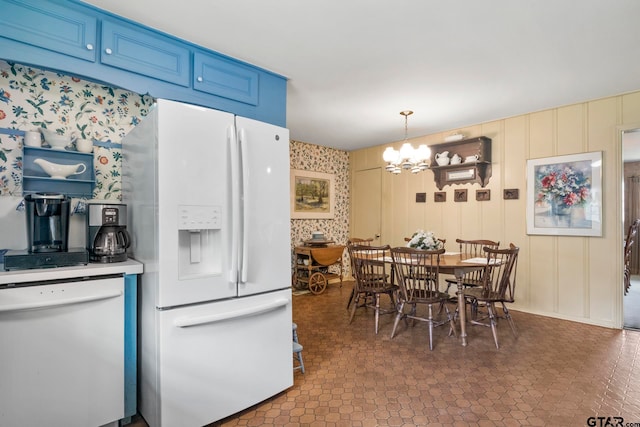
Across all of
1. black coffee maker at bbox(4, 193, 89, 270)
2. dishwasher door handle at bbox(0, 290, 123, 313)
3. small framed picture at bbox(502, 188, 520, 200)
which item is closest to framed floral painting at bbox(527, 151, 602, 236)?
small framed picture at bbox(502, 188, 520, 200)

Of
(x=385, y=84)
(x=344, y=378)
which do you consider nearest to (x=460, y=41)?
(x=385, y=84)

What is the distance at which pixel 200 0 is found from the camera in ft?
6.19

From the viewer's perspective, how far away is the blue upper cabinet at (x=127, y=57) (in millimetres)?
1727

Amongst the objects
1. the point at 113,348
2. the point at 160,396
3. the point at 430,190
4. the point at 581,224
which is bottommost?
the point at 160,396

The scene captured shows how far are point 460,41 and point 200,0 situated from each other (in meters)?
1.75

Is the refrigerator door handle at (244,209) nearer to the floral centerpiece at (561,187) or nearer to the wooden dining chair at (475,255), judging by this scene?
the wooden dining chair at (475,255)

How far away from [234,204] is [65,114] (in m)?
1.37

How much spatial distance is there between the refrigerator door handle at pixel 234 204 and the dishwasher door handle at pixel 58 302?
0.58 metres

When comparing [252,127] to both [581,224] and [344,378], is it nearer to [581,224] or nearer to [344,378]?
[344,378]

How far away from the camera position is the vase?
363 centimetres

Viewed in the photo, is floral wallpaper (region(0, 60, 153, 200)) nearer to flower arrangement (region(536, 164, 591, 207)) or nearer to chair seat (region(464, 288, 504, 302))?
chair seat (region(464, 288, 504, 302))

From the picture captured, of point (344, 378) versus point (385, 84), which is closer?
point (344, 378)

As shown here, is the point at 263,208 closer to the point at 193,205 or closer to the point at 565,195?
the point at 193,205

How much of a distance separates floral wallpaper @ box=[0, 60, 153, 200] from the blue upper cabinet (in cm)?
26
